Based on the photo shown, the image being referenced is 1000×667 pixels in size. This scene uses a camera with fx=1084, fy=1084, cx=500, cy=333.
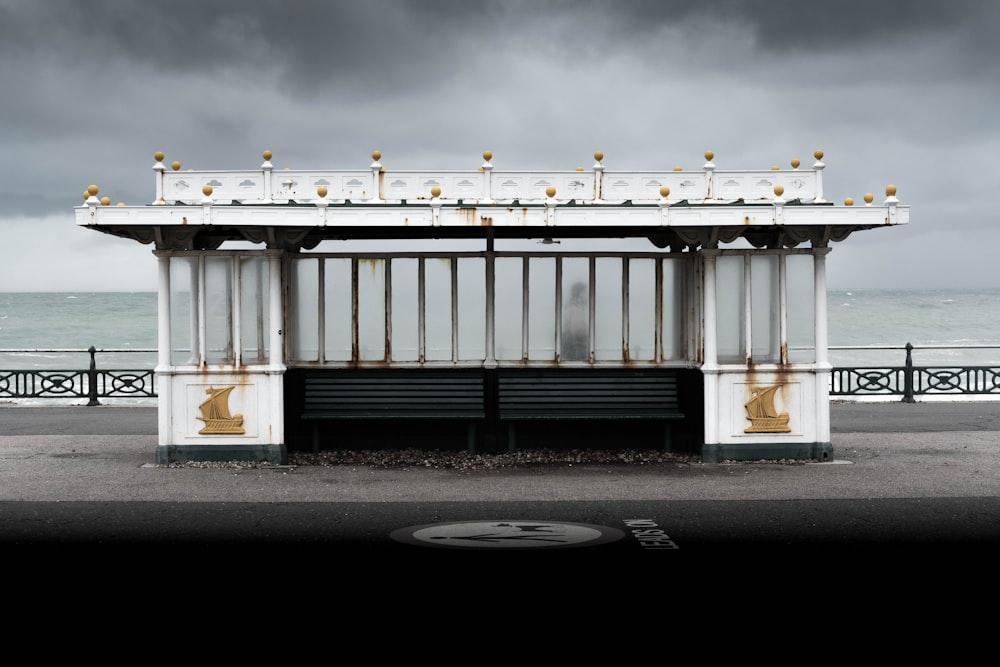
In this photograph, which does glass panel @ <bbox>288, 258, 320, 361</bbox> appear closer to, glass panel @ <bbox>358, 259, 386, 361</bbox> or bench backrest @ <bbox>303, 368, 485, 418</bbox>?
bench backrest @ <bbox>303, 368, 485, 418</bbox>

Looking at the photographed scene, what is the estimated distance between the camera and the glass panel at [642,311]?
14711mm

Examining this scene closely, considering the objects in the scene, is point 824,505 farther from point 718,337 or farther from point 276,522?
point 276,522

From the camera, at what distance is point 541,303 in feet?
48.3

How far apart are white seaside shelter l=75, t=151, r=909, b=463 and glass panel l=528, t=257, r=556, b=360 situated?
0.09 ft

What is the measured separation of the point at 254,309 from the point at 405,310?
2024 mm

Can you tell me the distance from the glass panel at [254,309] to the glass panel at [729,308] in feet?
19.1

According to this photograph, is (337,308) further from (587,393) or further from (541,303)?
(587,393)

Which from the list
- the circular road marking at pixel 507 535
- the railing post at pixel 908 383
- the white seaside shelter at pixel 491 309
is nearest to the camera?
the circular road marking at pixel 507 535

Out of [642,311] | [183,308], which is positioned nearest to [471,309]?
[642,311]

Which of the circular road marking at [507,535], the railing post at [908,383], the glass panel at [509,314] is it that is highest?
the glass panel at [509,314]

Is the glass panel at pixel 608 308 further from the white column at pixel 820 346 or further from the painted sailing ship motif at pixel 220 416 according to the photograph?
the painted sailing ship motif at pixel 220 416

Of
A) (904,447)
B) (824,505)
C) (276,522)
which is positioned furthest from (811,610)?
(904,447)

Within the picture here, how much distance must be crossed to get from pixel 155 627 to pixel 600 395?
8837mm

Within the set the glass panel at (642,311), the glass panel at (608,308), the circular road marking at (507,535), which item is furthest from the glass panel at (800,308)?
the circular road marking at (507,535)
